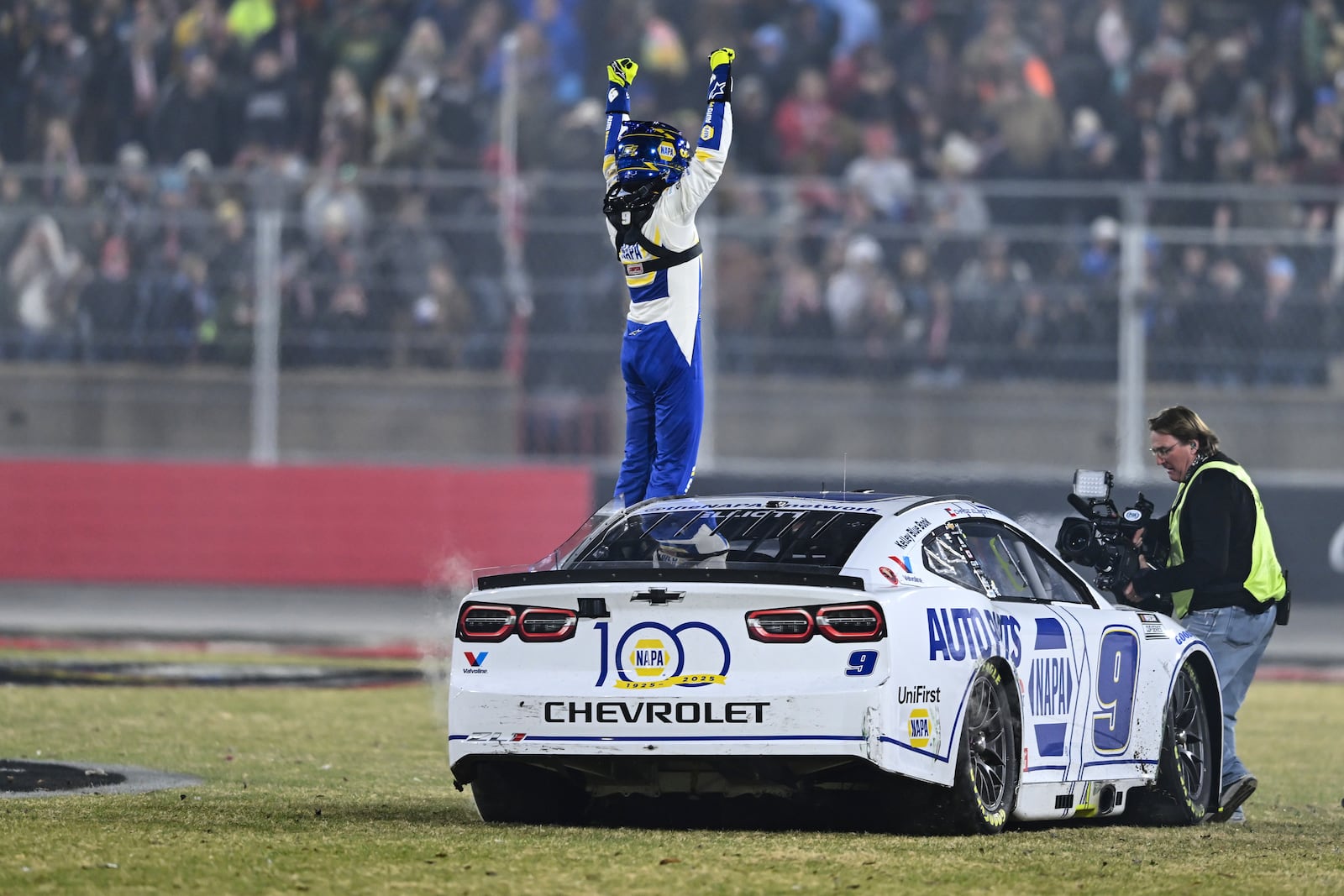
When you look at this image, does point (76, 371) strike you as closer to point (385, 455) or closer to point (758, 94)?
point (385, 455)

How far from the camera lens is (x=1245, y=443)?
17.3m

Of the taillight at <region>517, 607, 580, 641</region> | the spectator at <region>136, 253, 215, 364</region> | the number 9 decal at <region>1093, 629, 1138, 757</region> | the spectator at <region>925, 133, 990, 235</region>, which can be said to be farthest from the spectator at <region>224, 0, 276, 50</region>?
the taillight at <region>517, 607, 580, 641</region>

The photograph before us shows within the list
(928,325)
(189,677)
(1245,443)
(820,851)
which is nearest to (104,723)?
(189,677)

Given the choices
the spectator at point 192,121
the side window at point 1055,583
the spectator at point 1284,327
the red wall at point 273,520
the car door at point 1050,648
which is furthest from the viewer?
the spectator at point 192,121

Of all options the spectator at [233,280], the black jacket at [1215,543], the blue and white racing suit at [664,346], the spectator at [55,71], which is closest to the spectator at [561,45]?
the spectator at [55,71]

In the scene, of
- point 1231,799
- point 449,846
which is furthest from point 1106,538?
point 449,846

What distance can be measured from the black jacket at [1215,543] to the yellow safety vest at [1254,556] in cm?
2

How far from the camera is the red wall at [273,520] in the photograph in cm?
1738

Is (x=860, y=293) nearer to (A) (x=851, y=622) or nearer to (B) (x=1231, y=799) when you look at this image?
(B) (x=1231, y=799)

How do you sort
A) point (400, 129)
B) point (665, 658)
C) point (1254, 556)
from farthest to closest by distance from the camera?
point (400, 129)
point (1254, 556)
point (665, 658)

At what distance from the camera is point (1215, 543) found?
856 centimetres

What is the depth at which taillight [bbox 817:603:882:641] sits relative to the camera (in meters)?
6.43

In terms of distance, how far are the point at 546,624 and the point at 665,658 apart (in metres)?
0.40

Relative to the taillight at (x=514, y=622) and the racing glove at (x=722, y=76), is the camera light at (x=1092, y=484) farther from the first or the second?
the taillight at (x=514, y=622)
